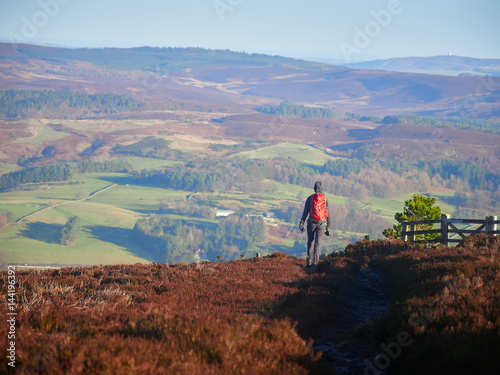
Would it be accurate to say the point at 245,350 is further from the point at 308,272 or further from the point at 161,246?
the point at 161,246

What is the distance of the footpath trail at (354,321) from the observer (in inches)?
242

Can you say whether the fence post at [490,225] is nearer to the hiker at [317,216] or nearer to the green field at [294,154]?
the hiker at [317,216]

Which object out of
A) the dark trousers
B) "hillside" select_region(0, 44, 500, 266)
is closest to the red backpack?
the dark trousers

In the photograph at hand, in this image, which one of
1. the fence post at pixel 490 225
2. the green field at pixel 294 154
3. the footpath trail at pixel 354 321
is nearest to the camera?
the footpath trail at pixel 354 321

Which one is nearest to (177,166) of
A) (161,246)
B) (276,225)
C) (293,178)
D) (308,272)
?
(293,178)

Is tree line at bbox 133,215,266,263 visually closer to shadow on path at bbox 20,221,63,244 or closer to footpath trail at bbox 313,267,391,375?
shadow on path at bbox 20,221,63,244

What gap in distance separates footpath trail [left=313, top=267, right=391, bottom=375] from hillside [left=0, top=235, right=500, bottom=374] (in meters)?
0.03

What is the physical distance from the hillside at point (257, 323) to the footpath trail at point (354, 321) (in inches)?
1.3

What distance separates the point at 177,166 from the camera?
16262 centimetres

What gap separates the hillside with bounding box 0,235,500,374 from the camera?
15.4 ft

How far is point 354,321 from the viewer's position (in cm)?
823

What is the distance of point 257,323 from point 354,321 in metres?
2.89

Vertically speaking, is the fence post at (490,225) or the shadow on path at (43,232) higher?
the fence post at (490,225)

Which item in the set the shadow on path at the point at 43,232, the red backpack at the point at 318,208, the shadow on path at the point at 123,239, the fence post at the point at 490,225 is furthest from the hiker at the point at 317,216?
the shadow on path at the point at 43,232
